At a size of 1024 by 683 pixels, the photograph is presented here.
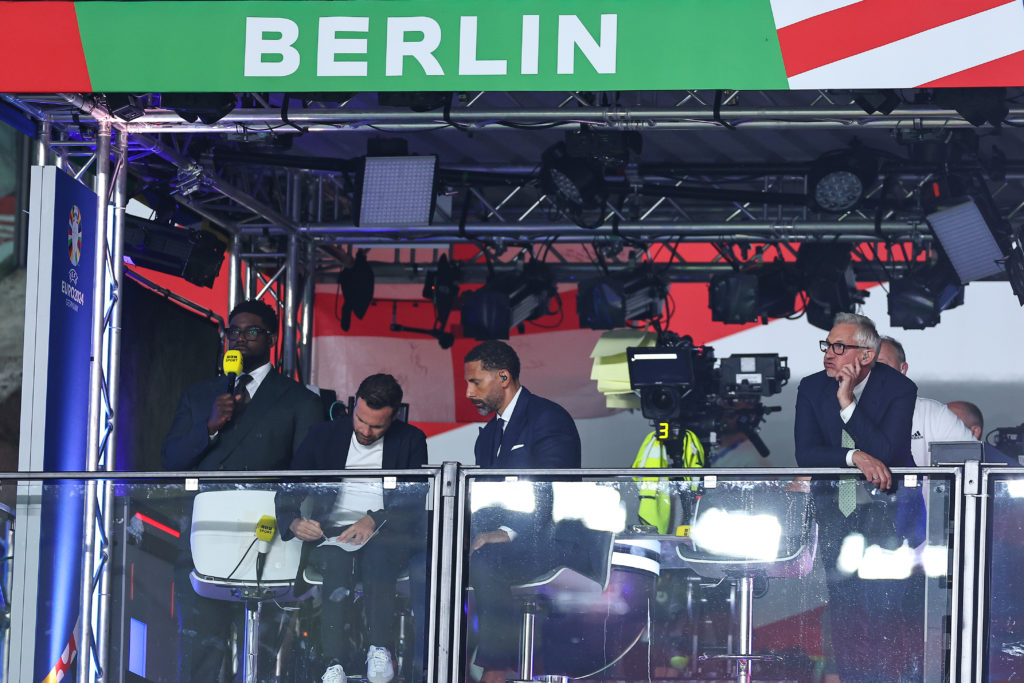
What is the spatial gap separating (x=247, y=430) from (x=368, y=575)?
188 centimetres

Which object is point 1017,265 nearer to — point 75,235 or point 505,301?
point 505,301

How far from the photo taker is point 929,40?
186 inches

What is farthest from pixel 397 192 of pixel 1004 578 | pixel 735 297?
pixel 1004 578

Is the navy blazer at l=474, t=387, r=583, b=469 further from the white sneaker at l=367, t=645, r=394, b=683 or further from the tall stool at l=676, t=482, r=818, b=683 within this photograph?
the white sneaker at l=367, t=645, r=394, b=683

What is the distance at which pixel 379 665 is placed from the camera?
3730 mm

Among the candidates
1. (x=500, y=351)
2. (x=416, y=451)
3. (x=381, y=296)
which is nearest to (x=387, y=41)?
(x=500, y=351)

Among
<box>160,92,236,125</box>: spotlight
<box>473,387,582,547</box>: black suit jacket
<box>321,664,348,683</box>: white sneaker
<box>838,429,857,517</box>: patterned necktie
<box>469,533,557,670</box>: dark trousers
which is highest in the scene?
<box>160,92,236,125</box>: spotlight

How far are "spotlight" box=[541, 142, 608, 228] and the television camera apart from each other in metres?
0.98

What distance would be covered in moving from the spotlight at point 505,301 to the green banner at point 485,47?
4.02 metres

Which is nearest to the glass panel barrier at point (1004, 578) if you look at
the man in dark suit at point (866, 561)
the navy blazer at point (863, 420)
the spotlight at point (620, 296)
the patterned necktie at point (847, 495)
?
the man in dark suit at point (866, 561)

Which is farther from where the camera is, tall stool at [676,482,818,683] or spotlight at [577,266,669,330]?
spotlight at [577,266,669,330]

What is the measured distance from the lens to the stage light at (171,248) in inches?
276

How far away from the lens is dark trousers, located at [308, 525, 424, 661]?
3.76 m

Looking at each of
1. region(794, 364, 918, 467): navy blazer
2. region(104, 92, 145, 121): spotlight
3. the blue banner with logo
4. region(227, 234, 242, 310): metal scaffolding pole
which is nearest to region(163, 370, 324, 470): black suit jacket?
the blue banner with logo
